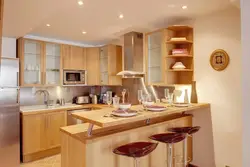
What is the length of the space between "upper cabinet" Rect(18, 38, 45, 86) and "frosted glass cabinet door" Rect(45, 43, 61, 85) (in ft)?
0.51

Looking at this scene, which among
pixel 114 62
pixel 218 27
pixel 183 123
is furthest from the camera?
pixel 114 62

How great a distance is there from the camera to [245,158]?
1.17 m

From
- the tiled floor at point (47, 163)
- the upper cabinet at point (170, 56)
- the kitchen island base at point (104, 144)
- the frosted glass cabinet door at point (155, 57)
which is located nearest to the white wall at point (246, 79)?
the kitchen island base at point (104, 144)

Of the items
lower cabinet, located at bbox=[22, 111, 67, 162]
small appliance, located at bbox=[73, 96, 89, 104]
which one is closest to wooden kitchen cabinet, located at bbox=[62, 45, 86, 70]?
small appliance, located at bbox=[73, 96, 89, 104]

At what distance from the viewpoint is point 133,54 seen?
3527 mm

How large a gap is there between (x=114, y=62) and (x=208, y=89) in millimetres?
2293

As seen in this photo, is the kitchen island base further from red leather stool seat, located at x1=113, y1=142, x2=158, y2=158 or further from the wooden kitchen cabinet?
the wooden kitchen cabinet

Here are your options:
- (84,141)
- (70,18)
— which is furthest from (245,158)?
(70,18)

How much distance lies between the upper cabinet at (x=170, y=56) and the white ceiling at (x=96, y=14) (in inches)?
9.8

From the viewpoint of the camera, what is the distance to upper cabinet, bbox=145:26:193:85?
9.54ft

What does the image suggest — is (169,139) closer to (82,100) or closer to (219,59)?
(219,59)

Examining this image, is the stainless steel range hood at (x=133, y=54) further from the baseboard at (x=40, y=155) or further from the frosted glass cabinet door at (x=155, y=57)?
the baseboard at (x=40, y=155)

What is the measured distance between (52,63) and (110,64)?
4.33 feet

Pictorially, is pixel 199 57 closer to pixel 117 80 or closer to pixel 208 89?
pixel 208 89
